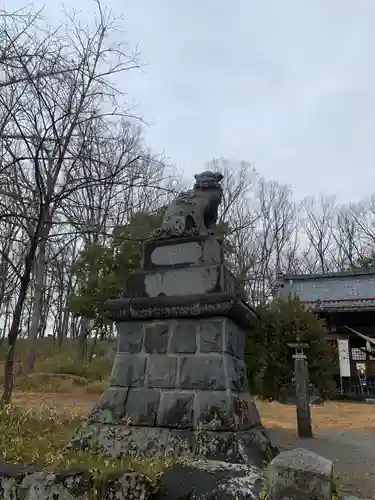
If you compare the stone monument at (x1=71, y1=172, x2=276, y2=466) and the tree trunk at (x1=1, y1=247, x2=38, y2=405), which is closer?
the stone monument at (x1=71, y1=172, x2=276, y2=466)

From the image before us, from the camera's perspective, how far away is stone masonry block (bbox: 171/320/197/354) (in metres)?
3.73

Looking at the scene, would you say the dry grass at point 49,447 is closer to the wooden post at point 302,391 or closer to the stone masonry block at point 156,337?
the stone masonry block at point 156,337

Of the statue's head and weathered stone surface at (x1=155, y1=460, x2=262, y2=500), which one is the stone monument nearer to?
the statue's head

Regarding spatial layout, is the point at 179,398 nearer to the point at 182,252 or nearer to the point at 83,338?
the point at 182,252

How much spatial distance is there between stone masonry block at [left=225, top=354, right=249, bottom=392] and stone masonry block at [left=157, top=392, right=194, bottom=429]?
1.12 feet

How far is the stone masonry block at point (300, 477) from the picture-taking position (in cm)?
209

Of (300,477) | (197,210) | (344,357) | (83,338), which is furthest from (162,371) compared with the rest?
(83,338)

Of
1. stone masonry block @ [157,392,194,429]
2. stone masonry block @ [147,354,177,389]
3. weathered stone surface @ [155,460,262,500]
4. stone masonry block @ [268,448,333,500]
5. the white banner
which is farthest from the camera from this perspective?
the white banner

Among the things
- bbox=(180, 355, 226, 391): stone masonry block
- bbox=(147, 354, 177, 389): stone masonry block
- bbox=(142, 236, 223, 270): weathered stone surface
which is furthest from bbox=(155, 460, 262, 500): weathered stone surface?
bbox=(142, 236, 223, 270): weathered stone surface

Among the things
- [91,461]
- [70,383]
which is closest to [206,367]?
[91,461]

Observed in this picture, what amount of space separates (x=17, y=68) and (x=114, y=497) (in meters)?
4.55

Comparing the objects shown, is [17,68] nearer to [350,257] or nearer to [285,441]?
[285,441]

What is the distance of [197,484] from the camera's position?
242cm

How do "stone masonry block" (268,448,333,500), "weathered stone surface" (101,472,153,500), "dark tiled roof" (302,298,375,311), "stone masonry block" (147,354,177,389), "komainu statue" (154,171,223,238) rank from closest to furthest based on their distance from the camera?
"stone masonry block" (268,448,333,500) → "weathered stone surface" (101,472,153,500) → "stone masonry block" (147,354,177,389) → "komainu statue" (154,171,223,238) → "dark tiled roof" (302,298,375,311)
